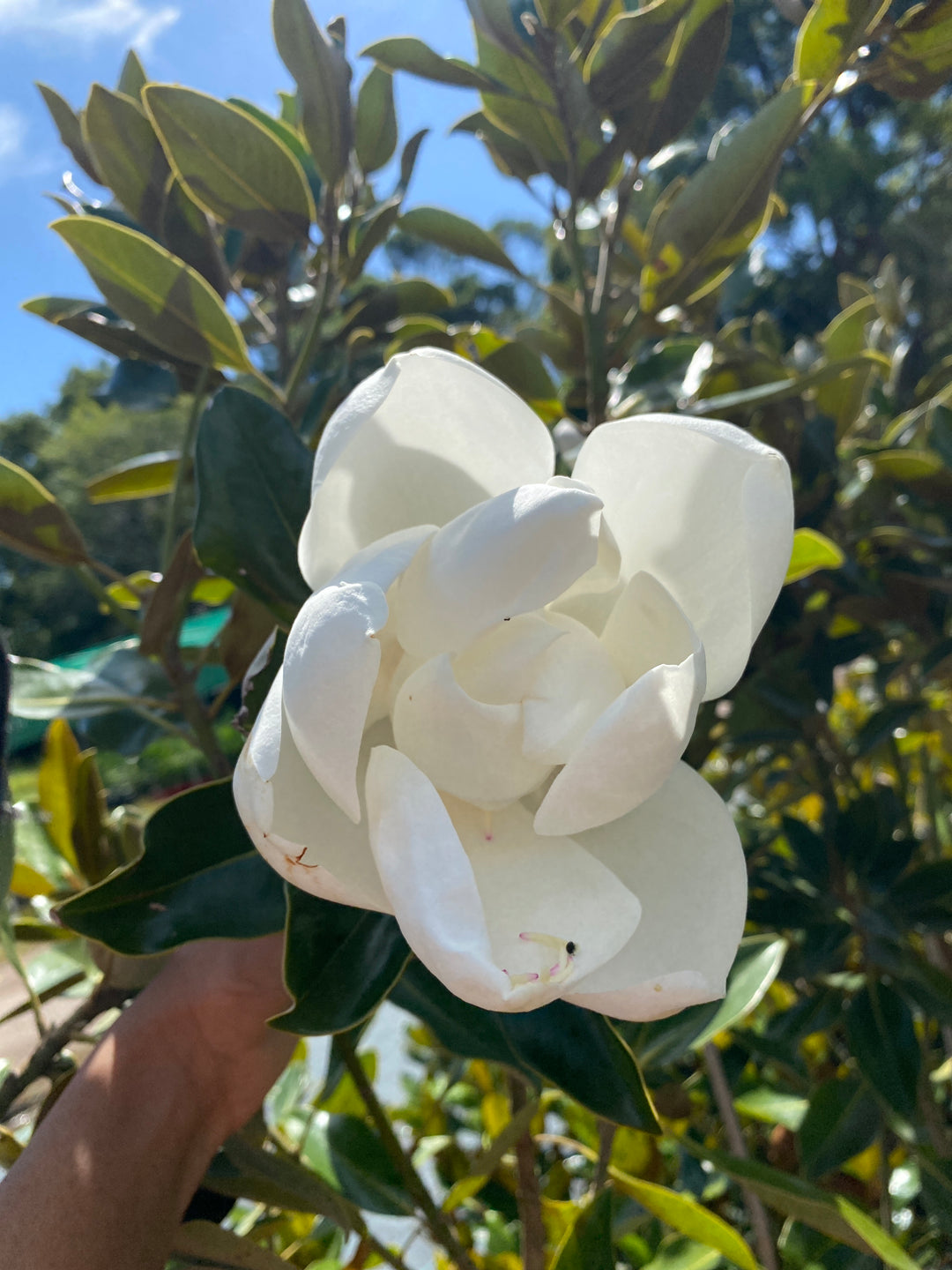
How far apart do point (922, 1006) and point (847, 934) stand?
0.29ft

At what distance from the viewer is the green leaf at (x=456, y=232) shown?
84 centimetres

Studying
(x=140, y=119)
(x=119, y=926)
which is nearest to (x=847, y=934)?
(x=119, y=926)

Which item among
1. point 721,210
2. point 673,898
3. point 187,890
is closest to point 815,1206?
point 673,898

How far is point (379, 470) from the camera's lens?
430 millimetres

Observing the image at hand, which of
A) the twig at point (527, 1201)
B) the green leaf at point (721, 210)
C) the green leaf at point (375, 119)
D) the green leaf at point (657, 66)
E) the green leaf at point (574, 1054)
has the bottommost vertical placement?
the twig at point (527, 1201)

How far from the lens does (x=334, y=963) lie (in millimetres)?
443

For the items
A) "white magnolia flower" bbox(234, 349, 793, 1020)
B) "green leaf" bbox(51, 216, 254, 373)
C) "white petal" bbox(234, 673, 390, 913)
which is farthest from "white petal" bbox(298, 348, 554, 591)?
"green leaf" bbox(51, 216, 254, 373)

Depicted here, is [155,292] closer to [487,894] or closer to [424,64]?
[424,64]

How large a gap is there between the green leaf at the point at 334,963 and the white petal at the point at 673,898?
0.13 metres

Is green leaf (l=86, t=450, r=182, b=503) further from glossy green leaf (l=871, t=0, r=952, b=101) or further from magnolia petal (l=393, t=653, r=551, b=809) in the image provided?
glossy green leaf (l=871, t=0, r=952, b=101)

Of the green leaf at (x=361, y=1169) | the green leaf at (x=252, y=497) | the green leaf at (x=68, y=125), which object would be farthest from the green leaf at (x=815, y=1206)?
the green leaf at (x=68, y=125)

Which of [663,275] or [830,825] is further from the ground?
[663,275]

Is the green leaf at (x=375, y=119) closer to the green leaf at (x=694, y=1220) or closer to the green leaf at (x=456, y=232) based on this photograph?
the green leaf at (x=456, y=232)

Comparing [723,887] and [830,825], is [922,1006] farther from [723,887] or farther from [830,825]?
[723,887]
